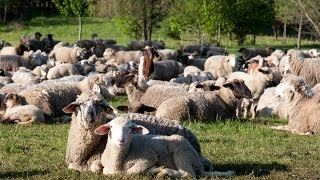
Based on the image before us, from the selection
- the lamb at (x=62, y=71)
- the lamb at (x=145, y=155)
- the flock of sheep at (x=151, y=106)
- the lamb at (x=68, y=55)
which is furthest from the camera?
the lamb at (x=68, y=55)

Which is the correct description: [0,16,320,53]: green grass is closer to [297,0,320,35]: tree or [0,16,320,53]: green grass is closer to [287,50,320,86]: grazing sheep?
[297,0,320,35]: tree

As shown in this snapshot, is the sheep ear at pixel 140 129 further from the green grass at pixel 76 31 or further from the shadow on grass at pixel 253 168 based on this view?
the green grass at pixel 76 31

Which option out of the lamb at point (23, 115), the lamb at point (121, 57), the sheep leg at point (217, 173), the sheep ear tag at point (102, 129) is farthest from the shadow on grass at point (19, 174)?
the lamb at point (121, 57)

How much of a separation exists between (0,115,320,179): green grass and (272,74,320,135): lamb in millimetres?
532

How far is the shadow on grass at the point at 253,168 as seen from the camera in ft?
28.7

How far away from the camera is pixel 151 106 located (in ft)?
49.2

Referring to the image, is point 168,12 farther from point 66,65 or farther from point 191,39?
point 66,65

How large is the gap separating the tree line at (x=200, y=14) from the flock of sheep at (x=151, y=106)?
1825 centimetres

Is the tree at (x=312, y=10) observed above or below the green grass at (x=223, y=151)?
above

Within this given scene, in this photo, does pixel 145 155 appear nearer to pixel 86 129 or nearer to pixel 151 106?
pixel 86 129

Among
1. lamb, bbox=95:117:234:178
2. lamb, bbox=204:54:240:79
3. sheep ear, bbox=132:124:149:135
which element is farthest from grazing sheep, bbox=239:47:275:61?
sheep ear, bbox=132:124:149:135

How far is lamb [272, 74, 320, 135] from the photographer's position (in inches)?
516

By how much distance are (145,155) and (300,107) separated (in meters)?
6.07

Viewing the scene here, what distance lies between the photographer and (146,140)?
8484mm
